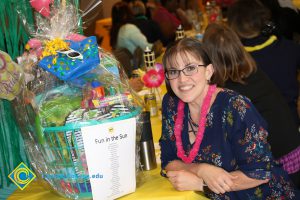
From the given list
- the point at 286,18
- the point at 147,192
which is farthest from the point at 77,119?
the point at 286,18

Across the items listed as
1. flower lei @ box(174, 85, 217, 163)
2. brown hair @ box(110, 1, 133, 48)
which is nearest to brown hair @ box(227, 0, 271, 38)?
flower lei @ box(174, 85, 217, 163)

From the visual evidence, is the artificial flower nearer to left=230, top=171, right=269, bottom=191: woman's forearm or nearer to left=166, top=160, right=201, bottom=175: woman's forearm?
left=166, top=160, right=201, bottom=175: woman's forearm

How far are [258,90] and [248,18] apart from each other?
2.99ft

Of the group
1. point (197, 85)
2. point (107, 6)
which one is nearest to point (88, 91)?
point (197, 85)

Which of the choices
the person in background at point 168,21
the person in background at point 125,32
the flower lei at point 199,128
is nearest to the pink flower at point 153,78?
the flower lei at point 199,128

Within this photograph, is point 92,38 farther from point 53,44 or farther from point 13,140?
point 13,140

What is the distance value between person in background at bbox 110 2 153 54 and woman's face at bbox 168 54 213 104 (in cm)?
354

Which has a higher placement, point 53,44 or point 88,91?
point 53,44

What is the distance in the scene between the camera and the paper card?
4.34 feet

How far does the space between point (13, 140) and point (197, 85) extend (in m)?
0.71

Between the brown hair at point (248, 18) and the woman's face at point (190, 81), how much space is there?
1.66 meters

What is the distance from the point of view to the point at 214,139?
156cm

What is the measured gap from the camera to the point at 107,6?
8.79m

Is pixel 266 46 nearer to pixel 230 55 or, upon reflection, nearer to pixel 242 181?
pixel 230 55
